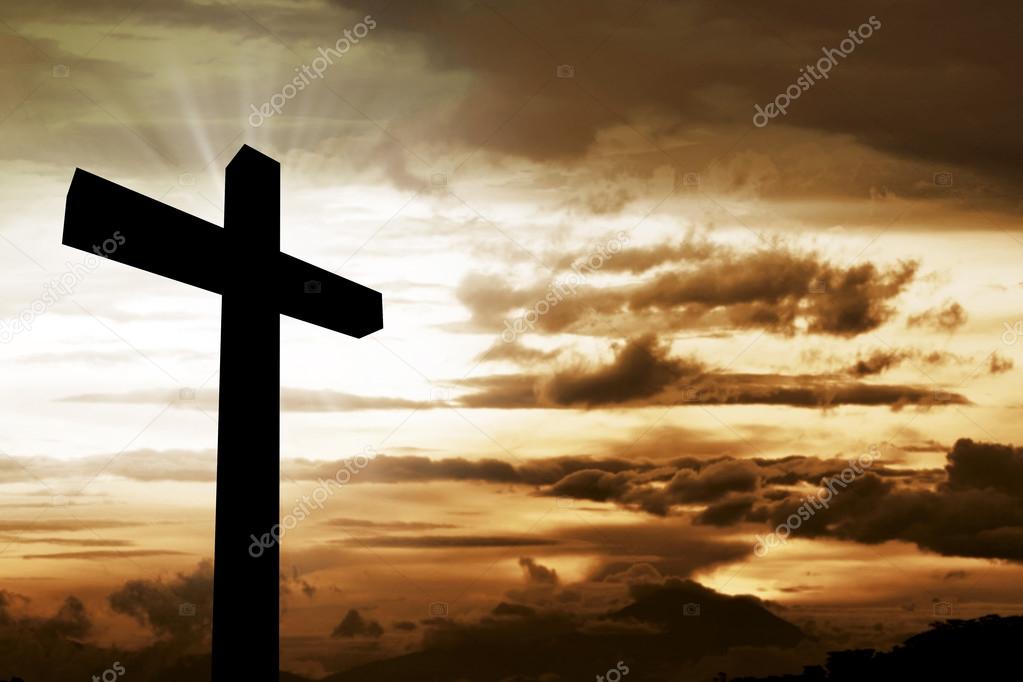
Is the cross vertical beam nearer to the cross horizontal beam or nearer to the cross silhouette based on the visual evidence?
the cross silhouette

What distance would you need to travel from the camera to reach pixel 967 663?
64.3 feet

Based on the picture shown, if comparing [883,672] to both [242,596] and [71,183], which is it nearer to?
[242,596]

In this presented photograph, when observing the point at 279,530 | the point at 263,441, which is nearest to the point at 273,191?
the point at 263,441

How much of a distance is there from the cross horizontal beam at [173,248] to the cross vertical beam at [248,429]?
0.35ft

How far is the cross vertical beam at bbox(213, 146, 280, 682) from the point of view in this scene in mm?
5941

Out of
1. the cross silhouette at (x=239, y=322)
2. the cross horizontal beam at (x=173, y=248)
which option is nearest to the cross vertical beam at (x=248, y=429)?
the cross silhouette at (x=239, y=322)

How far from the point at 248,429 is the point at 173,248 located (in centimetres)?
120

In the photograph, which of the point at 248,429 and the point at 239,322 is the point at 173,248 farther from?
the point at 248,429

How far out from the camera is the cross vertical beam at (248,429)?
5941 mm

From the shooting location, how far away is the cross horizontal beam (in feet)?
19.3

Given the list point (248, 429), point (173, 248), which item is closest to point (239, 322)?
point (173, 248)

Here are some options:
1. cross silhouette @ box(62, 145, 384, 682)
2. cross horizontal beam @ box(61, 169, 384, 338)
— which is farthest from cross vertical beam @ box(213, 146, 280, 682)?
cross horizontal beam @ box(61, 169, 384, 338)

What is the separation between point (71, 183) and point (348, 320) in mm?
2444

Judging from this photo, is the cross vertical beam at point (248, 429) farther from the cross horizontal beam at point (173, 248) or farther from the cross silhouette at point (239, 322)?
the cross horizontal beam at point (173, 248)
